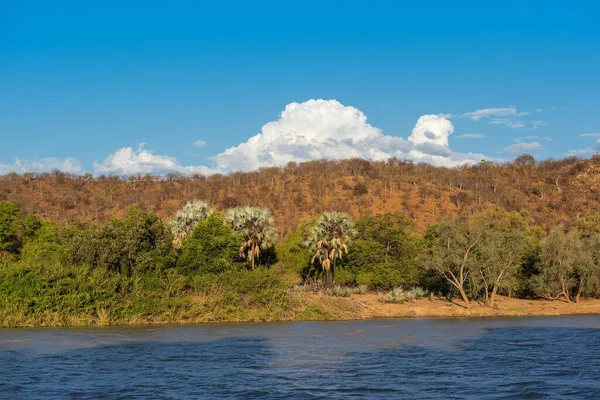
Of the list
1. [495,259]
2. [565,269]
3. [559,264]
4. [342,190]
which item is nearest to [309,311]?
[495,259]

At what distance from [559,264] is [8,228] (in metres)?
56.0

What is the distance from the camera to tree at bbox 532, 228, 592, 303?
60.4m

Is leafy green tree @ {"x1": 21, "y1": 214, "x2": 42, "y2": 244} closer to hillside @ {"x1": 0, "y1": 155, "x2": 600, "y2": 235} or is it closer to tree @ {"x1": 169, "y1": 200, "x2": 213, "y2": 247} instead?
tree @ {"x1": 169, "y1": 200, "x2": 213, "y2": 247}

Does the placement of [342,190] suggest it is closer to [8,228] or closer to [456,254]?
[456,254]

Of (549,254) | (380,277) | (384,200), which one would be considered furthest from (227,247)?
(384,200)

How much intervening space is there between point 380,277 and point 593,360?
106 ft

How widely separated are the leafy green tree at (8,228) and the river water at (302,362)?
27817 mm

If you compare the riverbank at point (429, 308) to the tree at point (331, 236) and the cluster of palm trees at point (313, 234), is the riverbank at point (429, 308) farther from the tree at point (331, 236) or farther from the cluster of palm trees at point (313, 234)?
the cluster of palm trees at point (313, 234)

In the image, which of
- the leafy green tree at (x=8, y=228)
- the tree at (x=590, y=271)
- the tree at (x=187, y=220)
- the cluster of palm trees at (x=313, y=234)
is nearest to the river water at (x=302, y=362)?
the cluster of palm trees at (x=313, y=234)

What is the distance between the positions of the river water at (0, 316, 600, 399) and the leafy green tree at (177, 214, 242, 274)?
920cm

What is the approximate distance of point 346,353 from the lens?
33.7m

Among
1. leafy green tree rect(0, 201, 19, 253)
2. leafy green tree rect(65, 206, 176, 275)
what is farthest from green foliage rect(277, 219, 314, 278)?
leafy green tree rect(0, 201, 19, 253)

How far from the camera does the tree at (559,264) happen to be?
198 ft

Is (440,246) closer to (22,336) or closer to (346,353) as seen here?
(346,353)
